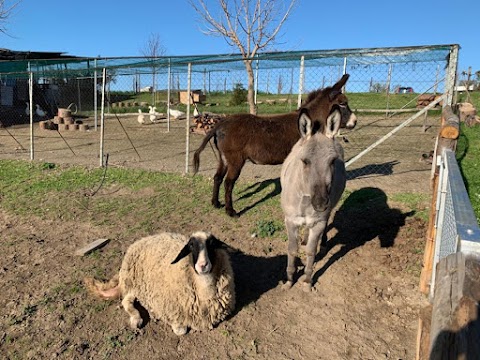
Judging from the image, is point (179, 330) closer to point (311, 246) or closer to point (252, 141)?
point (311, 246)

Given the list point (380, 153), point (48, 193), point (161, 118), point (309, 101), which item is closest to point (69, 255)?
point (48, 193)

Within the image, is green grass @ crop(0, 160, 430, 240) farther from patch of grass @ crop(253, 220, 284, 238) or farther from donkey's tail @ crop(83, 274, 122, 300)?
donkey's tail @ crop(83, 274, 122, 300)

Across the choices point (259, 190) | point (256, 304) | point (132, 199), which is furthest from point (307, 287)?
point (132, 199)

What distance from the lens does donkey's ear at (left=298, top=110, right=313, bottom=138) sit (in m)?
3.29

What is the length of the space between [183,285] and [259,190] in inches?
154

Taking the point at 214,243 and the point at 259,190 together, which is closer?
the point at 214,243

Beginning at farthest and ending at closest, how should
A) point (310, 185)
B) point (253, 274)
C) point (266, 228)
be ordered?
1. point (266, 228)
2. point (253, 274)
3. point (310, 185)

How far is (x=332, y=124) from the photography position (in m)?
3.36

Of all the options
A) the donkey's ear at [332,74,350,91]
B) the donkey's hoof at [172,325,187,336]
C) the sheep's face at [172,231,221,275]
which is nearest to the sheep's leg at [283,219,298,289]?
the sheep's face at [172,231,221,275]

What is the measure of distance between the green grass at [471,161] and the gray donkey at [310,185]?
8.74ft

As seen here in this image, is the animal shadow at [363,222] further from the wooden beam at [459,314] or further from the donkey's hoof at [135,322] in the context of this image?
the wooden beam at [459,314]

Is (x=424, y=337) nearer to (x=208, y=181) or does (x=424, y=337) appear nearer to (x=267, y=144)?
(x=267, y=144)

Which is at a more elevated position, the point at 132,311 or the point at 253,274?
the point at 253,274

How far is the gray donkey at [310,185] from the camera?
3.14 metres
